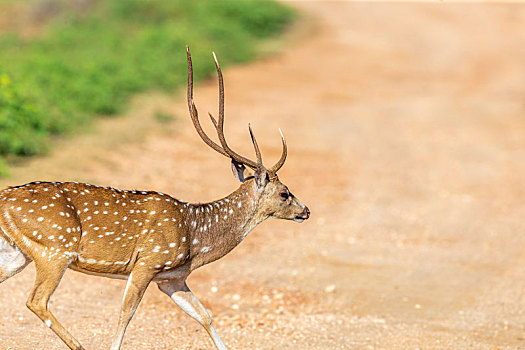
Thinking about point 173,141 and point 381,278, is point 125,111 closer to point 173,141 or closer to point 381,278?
point 173,141

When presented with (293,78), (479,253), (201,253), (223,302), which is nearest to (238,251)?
(223,302)

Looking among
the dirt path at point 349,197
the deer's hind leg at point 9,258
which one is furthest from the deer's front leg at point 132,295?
the dirt path at point 349,197

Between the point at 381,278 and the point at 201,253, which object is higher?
the point at 201,253

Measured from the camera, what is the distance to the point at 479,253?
38.7 feet

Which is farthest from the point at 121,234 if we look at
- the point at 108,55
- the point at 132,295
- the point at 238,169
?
the point at 108,55

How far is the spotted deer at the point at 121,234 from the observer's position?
643cm

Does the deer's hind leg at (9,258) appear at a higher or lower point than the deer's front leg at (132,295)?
higher

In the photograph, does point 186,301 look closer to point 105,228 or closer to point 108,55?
point 105,228

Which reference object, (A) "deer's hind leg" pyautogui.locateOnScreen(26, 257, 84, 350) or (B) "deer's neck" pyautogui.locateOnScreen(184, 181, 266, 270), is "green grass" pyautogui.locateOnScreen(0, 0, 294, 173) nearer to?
(B) "deer's neck" pyautogui.locateOnScreen(184, 181, 266, 270)

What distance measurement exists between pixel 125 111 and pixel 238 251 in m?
7.01

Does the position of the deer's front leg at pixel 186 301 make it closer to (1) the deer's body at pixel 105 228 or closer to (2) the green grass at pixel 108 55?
(1) the deer's body at pixel 105 228

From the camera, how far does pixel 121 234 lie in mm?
6703

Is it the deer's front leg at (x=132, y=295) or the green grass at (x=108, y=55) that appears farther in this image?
the green grass at (x=108, y=55)

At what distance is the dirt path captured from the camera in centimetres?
871
